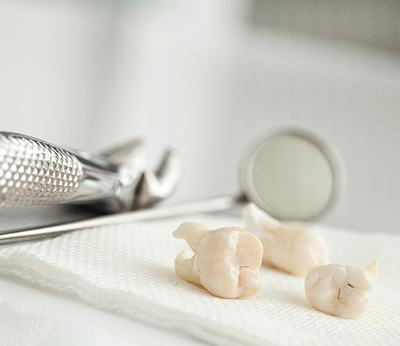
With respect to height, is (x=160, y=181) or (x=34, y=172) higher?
(x=34, y=172)

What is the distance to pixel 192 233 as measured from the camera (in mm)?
603

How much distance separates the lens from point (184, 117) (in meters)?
1.98

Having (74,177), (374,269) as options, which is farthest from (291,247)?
(74,177)

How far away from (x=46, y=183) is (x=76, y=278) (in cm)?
9

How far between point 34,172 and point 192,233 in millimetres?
130

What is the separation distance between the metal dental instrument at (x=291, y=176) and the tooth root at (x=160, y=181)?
0.03m

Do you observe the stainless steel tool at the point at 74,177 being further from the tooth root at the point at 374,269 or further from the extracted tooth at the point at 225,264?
the tooth root at the point at 374,269

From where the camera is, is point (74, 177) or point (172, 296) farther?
point (74, 177)

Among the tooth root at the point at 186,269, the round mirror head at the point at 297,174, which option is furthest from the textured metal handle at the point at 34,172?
the round mirror head at the point at 297,174

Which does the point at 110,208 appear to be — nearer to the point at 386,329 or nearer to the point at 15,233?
the point at 15,233

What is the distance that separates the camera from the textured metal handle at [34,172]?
54 centimetres

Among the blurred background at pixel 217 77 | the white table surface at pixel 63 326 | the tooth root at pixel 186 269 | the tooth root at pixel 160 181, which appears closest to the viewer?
the white table surface at pixel 63 326

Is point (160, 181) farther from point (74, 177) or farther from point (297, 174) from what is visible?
point (74, 177)

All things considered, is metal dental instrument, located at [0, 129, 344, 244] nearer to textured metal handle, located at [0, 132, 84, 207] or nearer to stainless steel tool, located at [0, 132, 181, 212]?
stainless steel tool, located at [0, 132, 181, 212]
